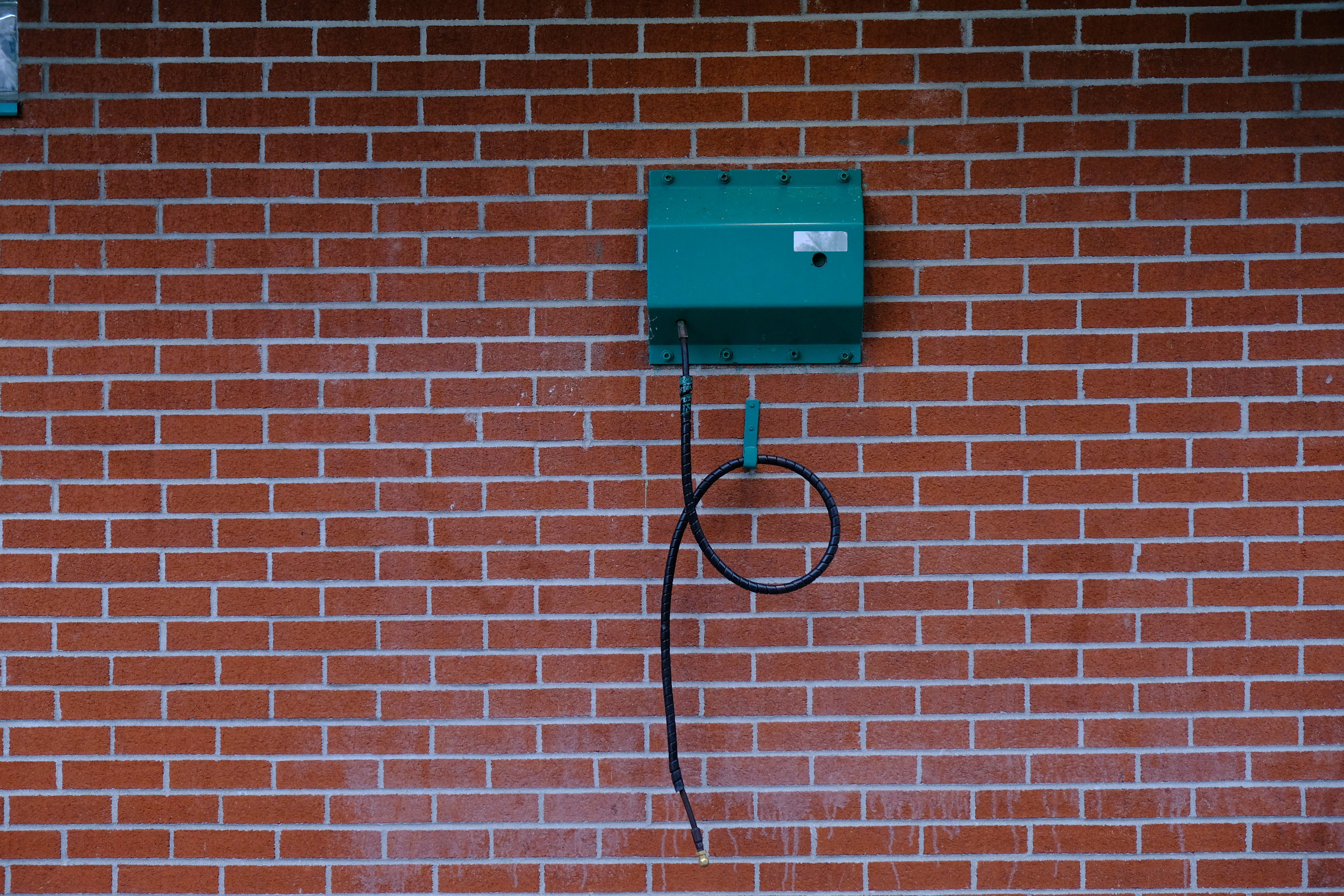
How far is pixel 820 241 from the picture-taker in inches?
81.5

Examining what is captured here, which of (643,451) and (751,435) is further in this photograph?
(643,451)

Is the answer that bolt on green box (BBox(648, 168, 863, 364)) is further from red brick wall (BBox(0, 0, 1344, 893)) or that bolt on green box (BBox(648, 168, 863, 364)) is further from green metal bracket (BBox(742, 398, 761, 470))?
green metal bracket (BBox(742, 398, 761, 470))

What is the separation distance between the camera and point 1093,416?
215 centimetres

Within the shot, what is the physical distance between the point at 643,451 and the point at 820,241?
0.62m

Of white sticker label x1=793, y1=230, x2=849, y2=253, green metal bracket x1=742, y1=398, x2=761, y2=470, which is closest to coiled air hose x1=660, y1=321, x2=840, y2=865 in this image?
green metal bracket x1=742, y1=398, x2=761, y2=470

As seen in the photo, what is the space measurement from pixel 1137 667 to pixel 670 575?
1.12 meters

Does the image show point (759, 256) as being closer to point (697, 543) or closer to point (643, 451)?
point (643, 451)

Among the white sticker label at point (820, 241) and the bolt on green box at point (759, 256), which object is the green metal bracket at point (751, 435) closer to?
the bolt on green box at point (759, 256)

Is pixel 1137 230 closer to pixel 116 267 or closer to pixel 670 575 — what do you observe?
pixel 670 575

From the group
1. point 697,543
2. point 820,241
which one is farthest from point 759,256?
point 697,543

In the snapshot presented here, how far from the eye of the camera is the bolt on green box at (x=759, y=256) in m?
2.07

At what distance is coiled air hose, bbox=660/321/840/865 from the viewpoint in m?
1.95

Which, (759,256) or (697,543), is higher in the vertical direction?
(759,256)

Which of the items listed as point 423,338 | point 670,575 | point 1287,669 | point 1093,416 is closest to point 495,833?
point 670,575
